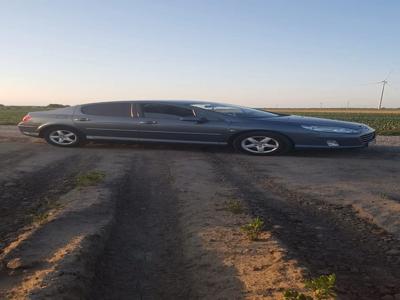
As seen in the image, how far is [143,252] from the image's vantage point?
10.7ft

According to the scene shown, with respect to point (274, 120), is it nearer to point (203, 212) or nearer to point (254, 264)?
point (203, 212)

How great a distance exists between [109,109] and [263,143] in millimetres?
3459

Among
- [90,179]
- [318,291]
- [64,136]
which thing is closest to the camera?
[318,291]

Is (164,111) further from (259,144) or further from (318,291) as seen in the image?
(318,291)

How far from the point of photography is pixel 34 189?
17.4 feet

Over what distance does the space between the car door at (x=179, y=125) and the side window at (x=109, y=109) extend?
1.12 ft

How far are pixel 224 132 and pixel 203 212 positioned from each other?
15.6 ft

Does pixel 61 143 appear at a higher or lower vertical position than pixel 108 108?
lower

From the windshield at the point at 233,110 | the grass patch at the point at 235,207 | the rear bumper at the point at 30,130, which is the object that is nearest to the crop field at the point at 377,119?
the windshield at the point at 233,110

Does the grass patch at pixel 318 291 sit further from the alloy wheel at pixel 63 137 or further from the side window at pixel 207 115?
the alloy wheel at pixel 63 137

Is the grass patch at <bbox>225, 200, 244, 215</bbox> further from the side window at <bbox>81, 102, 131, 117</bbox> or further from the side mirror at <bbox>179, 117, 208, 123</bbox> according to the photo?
the side window at <bbox>81, 102, 131, 117</bbox>

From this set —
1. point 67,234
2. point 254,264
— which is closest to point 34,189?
point 67,234

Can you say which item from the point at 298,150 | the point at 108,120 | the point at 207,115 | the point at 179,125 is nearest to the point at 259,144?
the point at 298,150

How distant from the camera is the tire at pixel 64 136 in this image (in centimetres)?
959
